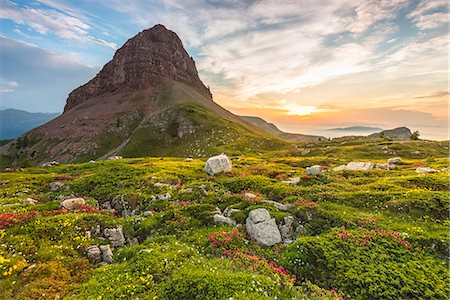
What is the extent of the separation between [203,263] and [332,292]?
7718 millimetres

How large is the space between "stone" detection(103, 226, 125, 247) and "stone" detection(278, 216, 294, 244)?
1317 cm

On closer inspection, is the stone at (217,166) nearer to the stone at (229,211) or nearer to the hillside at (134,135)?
the stone at (229,211)

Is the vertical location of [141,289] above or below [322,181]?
below

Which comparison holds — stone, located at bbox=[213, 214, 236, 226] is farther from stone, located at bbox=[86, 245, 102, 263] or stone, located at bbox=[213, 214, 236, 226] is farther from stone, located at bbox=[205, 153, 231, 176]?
stone, located at bbox=[205, 153, 231, 176]

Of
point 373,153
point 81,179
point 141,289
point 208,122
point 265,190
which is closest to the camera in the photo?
point 141,289

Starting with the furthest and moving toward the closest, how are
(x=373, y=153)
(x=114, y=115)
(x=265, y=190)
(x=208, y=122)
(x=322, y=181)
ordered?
(x=114, y=115) < (x=208, y=122) < (x=373, y=153) < (x=322, y=181) < (x=265, y=190)

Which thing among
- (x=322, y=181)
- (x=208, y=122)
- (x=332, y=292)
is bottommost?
(x=332, y=292)

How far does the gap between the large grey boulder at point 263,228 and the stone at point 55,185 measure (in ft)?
98.7

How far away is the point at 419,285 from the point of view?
12414 mm

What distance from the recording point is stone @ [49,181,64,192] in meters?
32.5

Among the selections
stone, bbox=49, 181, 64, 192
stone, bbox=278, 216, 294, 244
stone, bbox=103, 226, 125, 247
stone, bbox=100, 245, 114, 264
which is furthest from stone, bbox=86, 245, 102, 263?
stone, bbox=49, 181, 64, 192

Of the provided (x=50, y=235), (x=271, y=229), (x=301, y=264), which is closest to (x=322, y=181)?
(x=271, y=229)

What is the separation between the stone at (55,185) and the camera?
32.5 m

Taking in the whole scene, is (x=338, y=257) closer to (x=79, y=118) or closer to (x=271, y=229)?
(x=271, y=229)
